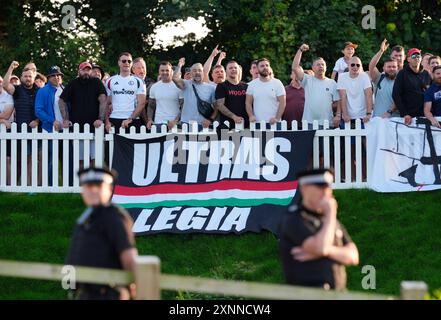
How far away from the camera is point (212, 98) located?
17672mm

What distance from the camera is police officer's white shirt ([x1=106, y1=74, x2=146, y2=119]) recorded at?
1773cm

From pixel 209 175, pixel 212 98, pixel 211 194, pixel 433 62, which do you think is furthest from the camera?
pixel 433 62

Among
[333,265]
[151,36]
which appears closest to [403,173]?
[333,265]

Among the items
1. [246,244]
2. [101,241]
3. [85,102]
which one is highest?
[85,102]

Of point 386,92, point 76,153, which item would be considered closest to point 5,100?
point 76,153

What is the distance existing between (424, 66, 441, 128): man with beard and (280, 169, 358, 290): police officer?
791cm

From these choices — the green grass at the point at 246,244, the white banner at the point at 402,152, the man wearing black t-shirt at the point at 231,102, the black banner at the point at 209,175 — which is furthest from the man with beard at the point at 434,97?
the man wearing black t-shirt at the point at 231,102

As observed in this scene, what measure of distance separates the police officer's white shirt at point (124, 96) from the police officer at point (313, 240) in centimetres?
861

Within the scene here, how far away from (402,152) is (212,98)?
276cm

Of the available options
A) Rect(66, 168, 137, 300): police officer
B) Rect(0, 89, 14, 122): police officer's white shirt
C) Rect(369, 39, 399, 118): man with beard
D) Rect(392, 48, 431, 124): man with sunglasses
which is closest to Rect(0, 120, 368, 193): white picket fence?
Rect(0, 89, 14, 122): police officer's white shirt

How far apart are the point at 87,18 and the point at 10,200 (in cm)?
1109

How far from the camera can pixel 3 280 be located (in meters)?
15.4

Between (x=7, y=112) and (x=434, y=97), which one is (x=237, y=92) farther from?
(x=7, y=112)
